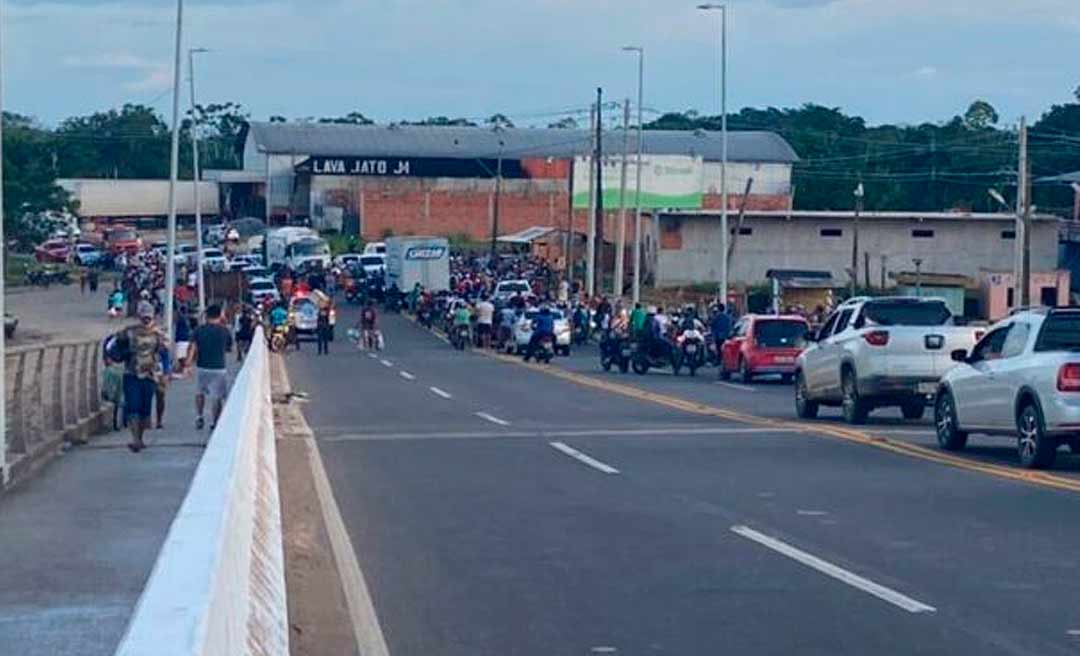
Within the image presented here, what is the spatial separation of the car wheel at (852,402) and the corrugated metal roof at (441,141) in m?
100

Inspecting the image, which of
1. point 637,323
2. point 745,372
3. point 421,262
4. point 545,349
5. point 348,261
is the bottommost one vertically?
point 745,372

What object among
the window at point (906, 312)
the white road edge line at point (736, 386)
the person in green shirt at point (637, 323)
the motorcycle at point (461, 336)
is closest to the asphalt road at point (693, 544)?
the window at point (906, 312)

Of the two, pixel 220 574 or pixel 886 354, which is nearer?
pixel 220 574

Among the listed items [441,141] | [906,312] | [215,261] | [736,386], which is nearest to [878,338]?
[906,312]

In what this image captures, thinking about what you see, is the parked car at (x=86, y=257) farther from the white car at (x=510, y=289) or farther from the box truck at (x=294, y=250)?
the white car at (x=510, y=289)

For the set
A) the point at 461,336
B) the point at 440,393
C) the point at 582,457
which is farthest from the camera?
the point at 461,336

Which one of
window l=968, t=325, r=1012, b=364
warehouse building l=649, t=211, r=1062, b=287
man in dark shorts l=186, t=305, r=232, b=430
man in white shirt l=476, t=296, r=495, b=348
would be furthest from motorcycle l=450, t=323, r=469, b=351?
window l=968, t=325, r=1012, b=364

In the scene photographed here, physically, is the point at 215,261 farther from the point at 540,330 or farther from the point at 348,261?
the point at 540,330

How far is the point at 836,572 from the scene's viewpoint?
13.3 metres

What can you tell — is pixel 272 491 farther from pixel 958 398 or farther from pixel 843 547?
pixel 958 398

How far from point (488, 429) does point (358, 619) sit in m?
15.5

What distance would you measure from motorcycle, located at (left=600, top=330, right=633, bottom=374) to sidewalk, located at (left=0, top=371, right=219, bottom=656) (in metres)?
21.9

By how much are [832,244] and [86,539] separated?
75.6m

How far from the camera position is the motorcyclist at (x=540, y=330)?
2173 inches
